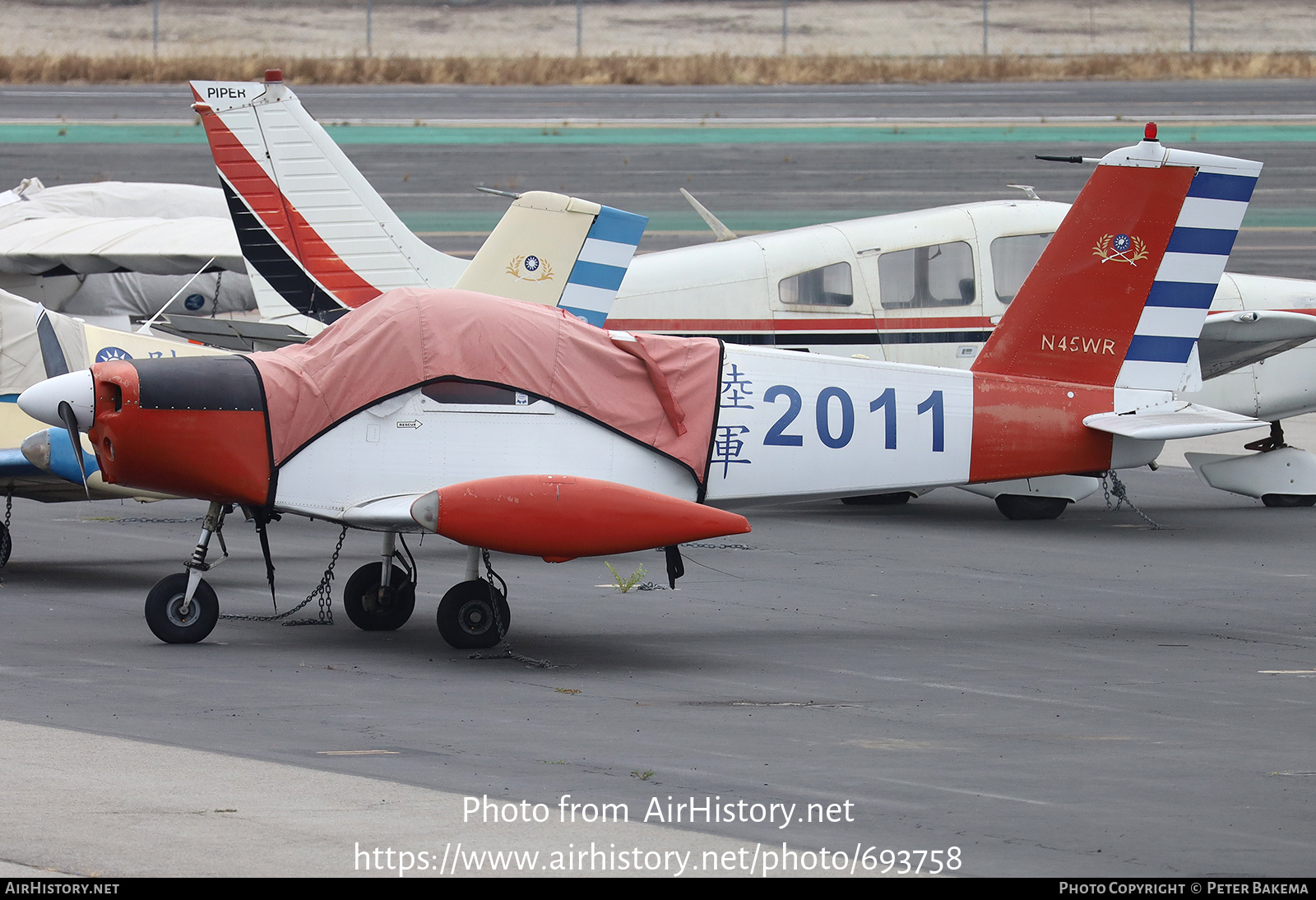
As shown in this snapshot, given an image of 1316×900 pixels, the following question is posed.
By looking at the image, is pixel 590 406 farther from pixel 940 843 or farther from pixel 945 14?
pixel 945 14

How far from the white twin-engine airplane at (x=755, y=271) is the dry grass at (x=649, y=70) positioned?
3756cm

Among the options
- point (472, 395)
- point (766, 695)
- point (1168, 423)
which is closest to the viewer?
point (766, 695)

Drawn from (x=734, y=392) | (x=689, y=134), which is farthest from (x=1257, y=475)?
(x=689, y=134)

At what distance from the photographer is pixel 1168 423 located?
39.3 ft

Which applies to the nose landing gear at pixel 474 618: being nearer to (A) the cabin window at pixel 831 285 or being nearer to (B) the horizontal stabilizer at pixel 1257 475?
(A) the cabin window at pixel 831 285

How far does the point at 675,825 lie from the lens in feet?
22.1

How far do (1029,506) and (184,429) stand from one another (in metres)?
8.57

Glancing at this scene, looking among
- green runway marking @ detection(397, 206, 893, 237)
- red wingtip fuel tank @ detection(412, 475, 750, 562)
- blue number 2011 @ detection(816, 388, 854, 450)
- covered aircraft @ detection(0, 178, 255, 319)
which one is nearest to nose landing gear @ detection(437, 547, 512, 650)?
red wingtip fuel tank @ detection(412, 475, 750, 562)

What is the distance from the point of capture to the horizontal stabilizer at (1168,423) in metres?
11.7

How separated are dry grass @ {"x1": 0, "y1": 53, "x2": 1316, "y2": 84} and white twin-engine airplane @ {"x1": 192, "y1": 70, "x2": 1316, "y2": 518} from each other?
1479 inches

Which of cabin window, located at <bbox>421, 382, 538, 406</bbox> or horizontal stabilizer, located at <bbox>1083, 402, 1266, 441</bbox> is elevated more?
cabin window, located at <bbox>421, 382, 538, 406</bbox>

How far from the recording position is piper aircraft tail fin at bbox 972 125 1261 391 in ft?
39.9

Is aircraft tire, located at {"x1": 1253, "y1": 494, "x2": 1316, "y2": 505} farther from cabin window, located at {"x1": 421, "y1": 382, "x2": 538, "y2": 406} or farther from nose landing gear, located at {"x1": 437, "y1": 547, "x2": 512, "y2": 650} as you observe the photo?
nose landing gear, located at {"x1": 437, "y1": 547, "x2": 512, "y2": 650}

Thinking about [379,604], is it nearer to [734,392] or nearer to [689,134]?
[734,392]
